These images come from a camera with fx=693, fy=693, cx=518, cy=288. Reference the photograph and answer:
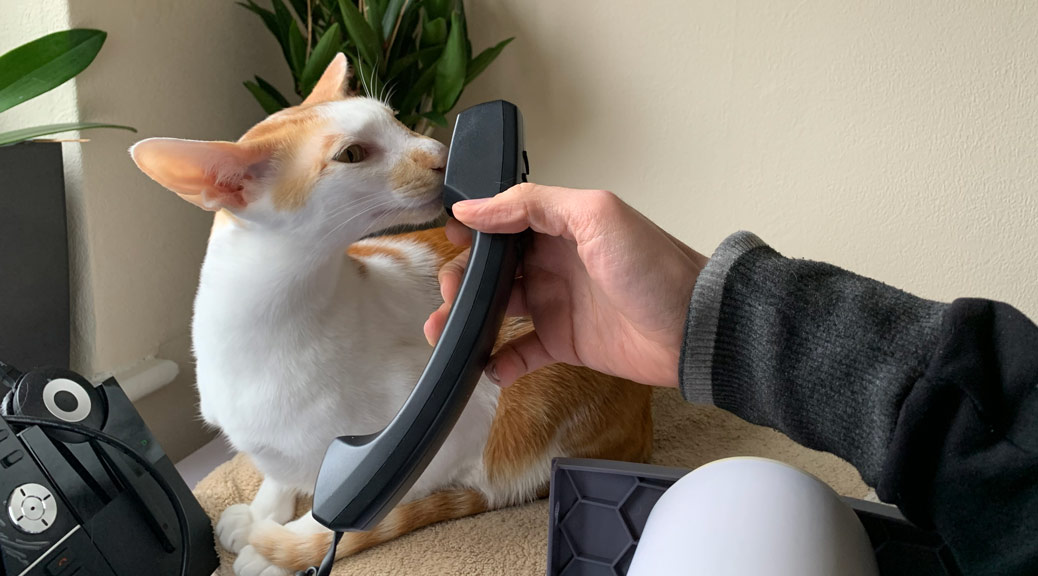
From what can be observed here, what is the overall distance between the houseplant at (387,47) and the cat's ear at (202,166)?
1.34 ft

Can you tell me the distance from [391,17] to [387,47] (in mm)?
46

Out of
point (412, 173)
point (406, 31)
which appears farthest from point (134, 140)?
point (412, 173)

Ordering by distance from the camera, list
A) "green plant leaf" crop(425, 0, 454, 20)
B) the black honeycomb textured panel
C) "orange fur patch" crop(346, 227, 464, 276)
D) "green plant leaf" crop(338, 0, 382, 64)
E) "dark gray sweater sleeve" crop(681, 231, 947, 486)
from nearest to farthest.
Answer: "dark gray sweater sleeve" crop(681, 231, 947, 486), the black honeycomb textured panel, "orange fur patch" crop(346, 227, 464, 276), "green plant leaf" crop(338, 0, 382, 64), "green plant leaf" crop(425, 0, 454, 20)

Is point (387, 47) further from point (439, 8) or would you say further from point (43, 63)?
point (43, 63)

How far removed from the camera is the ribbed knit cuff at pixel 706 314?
0.55 meters

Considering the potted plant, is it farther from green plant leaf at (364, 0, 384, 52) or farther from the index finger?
the index finger

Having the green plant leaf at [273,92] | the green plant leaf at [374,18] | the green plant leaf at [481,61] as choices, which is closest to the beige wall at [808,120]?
the green plant leaf at [481,61]

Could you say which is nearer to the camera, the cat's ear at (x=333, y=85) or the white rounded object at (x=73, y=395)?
the white rounded object at (x=73, y=395)

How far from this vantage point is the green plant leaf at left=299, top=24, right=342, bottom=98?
39.3 inches

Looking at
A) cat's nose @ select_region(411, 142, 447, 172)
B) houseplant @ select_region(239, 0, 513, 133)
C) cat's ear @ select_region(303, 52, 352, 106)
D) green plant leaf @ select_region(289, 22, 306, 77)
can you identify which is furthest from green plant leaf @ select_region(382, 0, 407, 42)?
cat's nose @ select_region(411, 142, 447, 172)

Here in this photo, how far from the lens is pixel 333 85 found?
789 mm

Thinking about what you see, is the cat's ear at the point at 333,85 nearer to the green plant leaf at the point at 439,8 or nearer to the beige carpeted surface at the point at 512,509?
the green plant leaf at the point at 439,8

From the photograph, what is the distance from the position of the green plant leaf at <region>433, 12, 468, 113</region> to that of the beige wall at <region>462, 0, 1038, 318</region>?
0.67 ft

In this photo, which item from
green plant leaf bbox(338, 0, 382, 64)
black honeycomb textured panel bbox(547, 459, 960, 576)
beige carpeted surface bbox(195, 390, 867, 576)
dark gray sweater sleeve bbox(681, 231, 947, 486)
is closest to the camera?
dark gray sweater sleeve bbox(681, 231, 947, 486)
